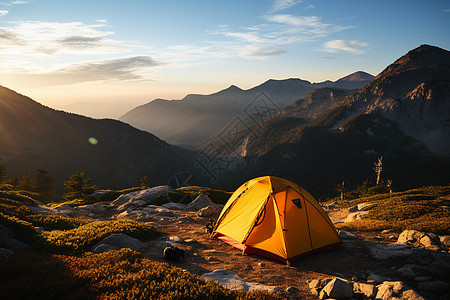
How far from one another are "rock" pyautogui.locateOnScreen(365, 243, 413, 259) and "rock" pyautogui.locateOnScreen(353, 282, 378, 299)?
410 cm

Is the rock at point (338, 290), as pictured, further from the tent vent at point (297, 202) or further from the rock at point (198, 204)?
the rock at point (198, 204)

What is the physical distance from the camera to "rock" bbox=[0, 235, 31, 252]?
10.4 metres

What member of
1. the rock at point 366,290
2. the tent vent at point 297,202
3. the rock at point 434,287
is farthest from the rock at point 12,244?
the rock at point 434,287

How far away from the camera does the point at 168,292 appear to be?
7020mm

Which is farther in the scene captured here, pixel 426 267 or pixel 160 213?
pixel 160 213

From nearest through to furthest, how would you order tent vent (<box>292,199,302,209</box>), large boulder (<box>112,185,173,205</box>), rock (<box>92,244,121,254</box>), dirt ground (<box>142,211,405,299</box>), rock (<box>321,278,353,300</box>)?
rock (<box>321,278,353,300</box>) < dirt ground (<box>142,211,405,299</box>) < rock (<box>92,244,121,254</box>) < tent vent (<box>292,199,302,209</box>) < large boulder (<box>112,185,173,205</box>)

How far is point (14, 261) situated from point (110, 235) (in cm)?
498

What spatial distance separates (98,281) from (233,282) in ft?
15.8

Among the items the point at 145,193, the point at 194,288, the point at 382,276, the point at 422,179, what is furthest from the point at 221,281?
the point at 422,179

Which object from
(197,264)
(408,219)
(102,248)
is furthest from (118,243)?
(408,219)

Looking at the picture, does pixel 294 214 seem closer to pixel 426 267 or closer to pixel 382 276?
pixel 382 276

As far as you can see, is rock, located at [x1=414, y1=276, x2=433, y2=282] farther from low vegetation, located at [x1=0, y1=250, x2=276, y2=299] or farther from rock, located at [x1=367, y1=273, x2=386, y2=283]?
low vegetation, located at [x1=0, y1=250, x2=276, y2=299]

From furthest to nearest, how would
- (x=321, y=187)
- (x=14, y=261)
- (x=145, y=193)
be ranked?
(x=321, y=187) < (x=145, y=193) < (x=14, y=261)

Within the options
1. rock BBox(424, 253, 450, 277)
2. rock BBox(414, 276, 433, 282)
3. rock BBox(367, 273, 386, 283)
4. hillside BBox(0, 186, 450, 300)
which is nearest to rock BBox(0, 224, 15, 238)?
hillside BBox(0, 186, 450, 300)
